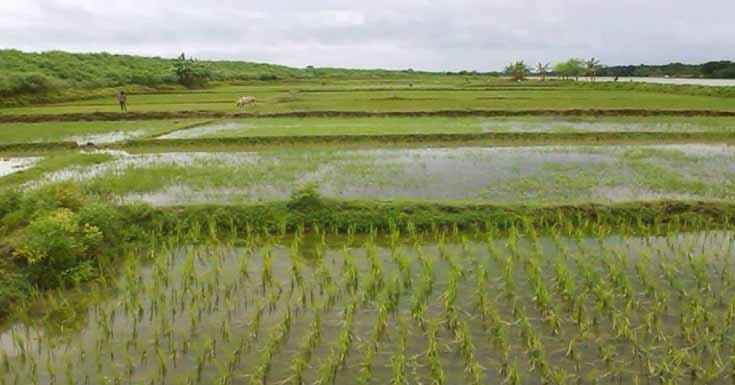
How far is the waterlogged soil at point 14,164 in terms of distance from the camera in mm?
10439

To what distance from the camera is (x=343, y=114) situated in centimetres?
1772

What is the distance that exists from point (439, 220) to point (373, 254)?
1451mm

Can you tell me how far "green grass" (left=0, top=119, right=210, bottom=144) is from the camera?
14078 millimetres

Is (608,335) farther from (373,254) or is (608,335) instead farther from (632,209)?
(632,209)

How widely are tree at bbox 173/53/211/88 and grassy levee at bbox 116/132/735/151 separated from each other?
19741 mm

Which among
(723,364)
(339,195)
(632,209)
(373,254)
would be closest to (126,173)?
(339,195)

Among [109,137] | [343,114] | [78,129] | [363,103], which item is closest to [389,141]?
[343,114]

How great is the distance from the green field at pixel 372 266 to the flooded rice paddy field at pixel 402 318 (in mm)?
21

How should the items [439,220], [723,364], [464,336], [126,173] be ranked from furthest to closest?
[126,173]
[439,220]
[464,336]
[723,364]

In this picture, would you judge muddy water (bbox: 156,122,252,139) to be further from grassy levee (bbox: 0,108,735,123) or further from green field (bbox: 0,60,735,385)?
green field (bbox: 0,60,735,385)

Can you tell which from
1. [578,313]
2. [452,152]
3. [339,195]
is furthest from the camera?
[452,152]

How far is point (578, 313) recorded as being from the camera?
4.41 meters

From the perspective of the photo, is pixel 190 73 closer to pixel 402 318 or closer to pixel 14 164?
pixel 14 164

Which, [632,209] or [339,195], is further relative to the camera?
[339,195]
